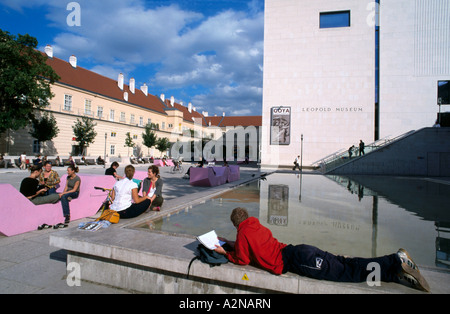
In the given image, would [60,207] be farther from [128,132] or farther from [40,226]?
[128,132]

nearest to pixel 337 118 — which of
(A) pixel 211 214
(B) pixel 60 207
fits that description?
(A) pixel 211 214

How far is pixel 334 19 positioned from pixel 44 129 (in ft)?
128

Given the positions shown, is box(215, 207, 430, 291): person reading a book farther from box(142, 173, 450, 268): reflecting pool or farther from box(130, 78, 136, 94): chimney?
box(130, 78, 136, 94): chimney

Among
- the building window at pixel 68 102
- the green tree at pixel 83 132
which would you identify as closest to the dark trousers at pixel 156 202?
the green tree at pixel 83 132

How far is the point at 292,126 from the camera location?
3450cm

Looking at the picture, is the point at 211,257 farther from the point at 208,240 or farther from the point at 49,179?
the point at 49,179

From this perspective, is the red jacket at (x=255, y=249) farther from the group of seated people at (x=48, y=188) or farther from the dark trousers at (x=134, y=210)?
the group of seated people at (x=48, y=188)

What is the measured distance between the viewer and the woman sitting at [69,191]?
6.15 metres

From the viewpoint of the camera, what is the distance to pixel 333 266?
9.21ft

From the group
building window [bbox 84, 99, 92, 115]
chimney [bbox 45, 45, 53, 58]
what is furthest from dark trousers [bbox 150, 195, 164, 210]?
chimney [bbox 45, 45, 53, 58]

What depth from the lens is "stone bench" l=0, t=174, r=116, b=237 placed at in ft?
16.9

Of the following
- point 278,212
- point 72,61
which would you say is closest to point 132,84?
point 72,61

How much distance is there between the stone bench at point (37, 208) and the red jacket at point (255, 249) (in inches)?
190

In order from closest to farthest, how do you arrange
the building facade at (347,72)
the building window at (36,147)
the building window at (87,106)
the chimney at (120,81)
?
the building facade at (347,72), the building window at (36,147), the building window at (87,106), the chimney at (120,81)
